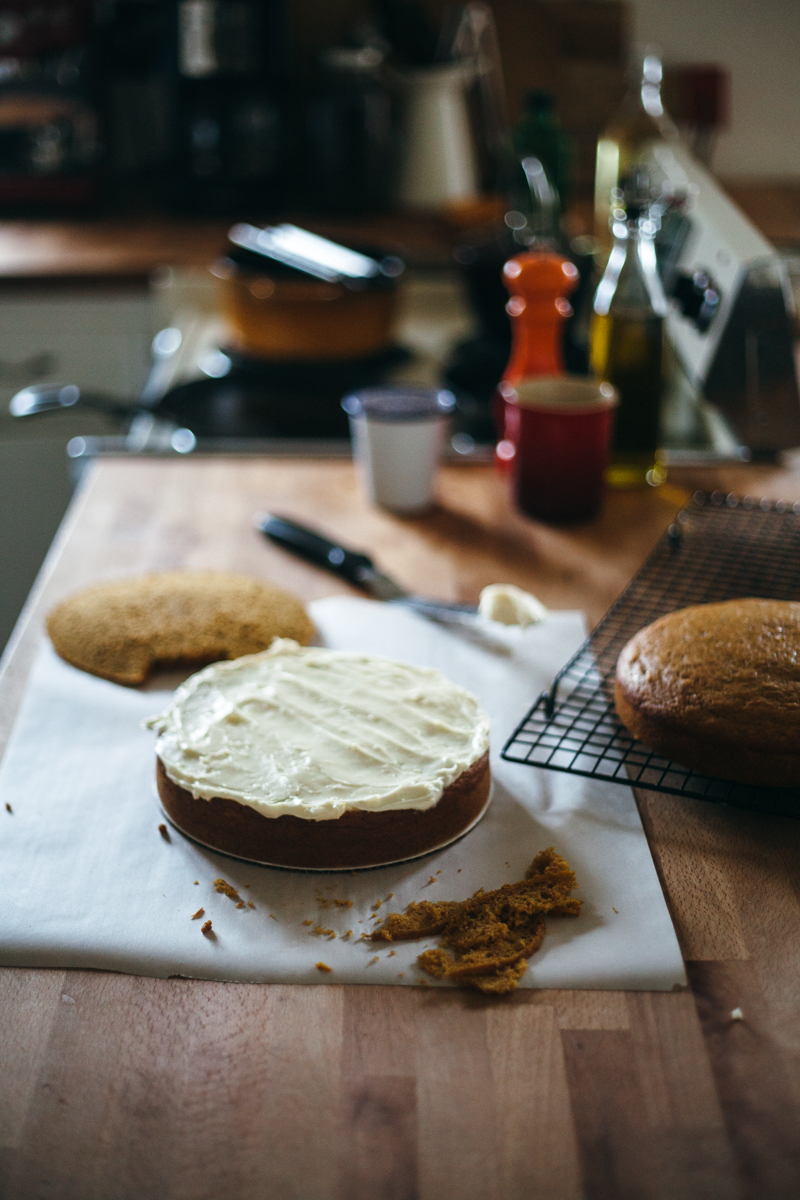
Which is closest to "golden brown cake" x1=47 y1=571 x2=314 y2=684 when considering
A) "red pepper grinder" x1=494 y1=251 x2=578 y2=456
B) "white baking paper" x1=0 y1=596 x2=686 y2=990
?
"white baking paper" x1=0 y1=596 x2=686 y2=990

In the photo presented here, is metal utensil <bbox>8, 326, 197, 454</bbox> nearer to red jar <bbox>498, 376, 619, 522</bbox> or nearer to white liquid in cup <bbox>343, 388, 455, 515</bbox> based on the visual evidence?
white liquid in cup <bbox>343, 388, 455, 515</bbox>

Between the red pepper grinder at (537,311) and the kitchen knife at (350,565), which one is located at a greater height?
the red pepper grinder at (537,311)

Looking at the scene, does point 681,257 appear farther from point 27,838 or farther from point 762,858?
point 27,838

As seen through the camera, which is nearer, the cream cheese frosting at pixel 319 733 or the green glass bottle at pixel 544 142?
the cream cheese frosting at pixel 319 733

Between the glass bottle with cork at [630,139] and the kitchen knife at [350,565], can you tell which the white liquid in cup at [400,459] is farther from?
the glass bottle with cork at [630,139]

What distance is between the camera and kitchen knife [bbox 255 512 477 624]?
41.8 inches

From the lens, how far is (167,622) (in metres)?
1.00

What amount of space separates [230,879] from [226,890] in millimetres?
15

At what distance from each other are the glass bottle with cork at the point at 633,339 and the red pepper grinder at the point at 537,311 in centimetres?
5

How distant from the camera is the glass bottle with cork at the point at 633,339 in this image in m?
1.25

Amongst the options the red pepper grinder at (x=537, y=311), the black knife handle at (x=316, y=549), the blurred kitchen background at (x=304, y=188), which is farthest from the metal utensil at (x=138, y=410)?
the red pepper grinder at (x=537, y=311)

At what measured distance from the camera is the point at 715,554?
1139mm

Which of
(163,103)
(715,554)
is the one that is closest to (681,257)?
(715,554)

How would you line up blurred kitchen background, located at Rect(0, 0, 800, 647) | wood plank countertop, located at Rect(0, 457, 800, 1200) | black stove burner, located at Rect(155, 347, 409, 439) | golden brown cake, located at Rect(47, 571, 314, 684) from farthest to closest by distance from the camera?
blurred kitchen background, located at Rect(0, 0, 800, 647), black stove burner, located at Rect(155, 347, 409, 439), golden brown cake, located at Rect(47, 571, 314, 684), wood plank countertop, located at Rect(0, 457, 800, 1200)
